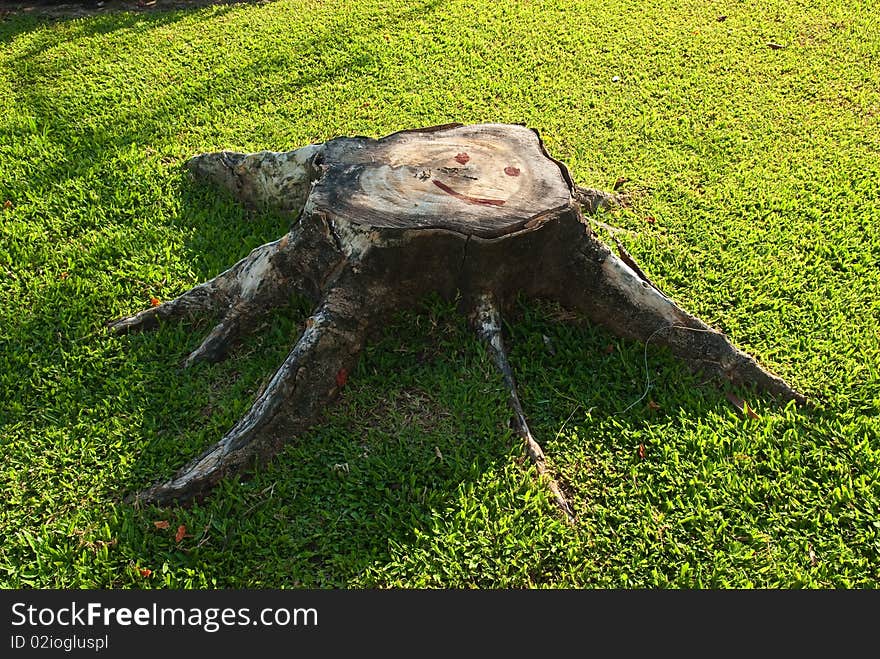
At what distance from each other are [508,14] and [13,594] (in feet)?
24.2

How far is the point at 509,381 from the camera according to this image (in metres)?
3.53

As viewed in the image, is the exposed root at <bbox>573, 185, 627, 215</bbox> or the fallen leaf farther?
the exposed root at <bbox>573, 185, 627, 215</bbox>

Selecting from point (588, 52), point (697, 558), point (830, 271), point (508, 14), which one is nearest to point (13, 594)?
point (697, 558)

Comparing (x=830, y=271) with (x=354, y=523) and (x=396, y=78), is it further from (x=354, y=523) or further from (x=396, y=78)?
(x=396, y=78)

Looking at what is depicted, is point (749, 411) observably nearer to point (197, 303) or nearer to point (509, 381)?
point (509, 381)

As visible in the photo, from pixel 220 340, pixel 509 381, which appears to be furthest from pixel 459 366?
pixel 220 340

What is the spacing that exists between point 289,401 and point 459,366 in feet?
2.85

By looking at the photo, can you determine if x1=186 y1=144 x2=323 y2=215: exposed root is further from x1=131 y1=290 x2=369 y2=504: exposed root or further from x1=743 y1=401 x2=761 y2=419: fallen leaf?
x1=743 y1=401 x2=761 y2=419: fallen leaf

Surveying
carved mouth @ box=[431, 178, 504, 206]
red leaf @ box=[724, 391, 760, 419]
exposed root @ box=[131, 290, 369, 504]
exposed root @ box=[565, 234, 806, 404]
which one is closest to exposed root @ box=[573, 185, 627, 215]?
exposed root @ box=[565, 234, 806, 404]

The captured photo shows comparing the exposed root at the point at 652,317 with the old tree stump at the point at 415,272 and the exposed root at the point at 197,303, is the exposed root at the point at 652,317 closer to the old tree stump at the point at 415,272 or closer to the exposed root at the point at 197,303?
the old tree stump at the point at 415,272

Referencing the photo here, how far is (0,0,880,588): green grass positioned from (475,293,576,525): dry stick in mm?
66

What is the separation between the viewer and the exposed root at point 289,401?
322 centimetres

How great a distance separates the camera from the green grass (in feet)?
9.96

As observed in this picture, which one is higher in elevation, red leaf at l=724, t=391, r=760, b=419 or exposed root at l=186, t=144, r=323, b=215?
exposed root at l=186, t=144, r=323, b=215
